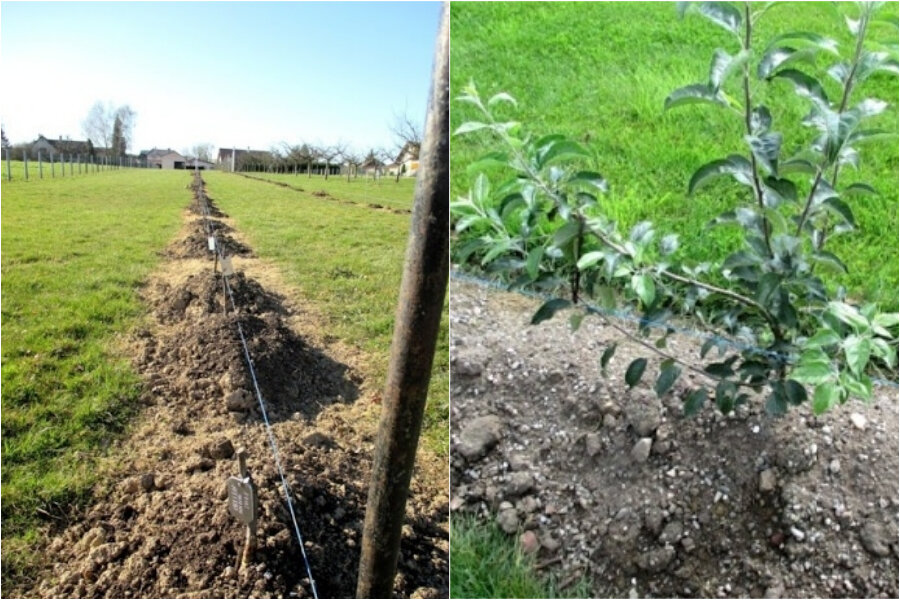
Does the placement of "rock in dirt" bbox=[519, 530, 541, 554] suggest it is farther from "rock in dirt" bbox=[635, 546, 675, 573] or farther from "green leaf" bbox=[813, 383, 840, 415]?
"green leaf" bbox=[813, 383, 840, 415]

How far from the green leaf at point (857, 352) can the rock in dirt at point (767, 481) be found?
413 millimetres

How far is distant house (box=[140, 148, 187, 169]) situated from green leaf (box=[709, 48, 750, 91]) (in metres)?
1.39

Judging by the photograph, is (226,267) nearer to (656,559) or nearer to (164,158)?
(164,158)

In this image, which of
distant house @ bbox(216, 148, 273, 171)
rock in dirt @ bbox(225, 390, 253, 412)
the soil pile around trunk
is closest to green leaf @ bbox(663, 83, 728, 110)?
the soil pile around trunk

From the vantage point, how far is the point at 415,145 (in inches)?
61.4

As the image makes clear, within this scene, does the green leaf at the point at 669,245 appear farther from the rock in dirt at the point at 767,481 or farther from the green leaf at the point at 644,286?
the rock in dirt at the point at 767,481

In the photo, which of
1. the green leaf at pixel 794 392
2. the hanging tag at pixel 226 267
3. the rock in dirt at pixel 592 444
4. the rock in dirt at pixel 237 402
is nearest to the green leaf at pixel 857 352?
the green leaf at pixel 794 392

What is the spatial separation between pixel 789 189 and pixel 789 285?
0.19 meters

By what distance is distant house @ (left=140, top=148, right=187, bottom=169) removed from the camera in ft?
6.20

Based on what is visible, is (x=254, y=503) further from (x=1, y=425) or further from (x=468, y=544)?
(x=1, y=425)

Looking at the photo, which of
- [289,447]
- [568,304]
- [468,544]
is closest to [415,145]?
[568,304]

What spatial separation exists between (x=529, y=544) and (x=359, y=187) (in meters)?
1.49

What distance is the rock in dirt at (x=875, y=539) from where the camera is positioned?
1.25 metres

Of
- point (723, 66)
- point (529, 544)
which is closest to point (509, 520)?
point (529, 544)
